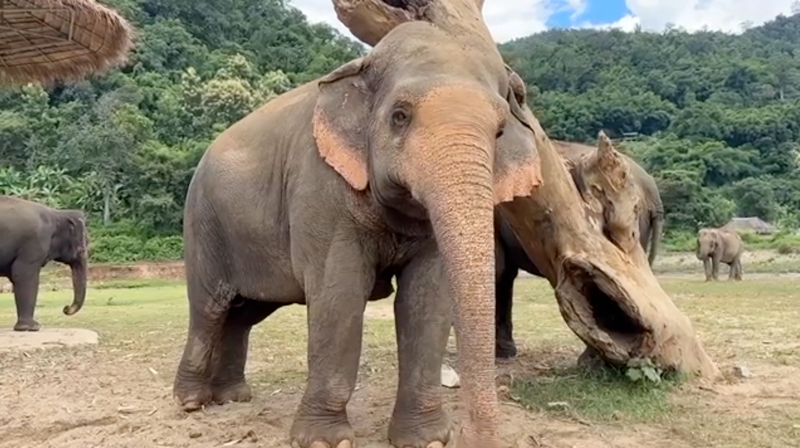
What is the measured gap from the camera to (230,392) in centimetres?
512

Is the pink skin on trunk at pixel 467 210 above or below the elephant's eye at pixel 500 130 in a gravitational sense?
below

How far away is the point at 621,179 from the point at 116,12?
216 inches

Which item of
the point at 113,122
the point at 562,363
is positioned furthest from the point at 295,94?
the point at 113,122

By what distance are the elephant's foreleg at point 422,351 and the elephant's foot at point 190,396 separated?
4.87ft

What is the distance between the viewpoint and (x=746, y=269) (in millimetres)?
28156

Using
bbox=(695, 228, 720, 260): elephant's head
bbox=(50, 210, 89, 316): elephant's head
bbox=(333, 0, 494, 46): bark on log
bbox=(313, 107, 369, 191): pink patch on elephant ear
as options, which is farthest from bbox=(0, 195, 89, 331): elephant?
bbox=(695, 228, 720, 260): elephant's head

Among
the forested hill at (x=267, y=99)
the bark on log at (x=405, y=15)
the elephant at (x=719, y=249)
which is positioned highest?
the forested hill at (x=267, y=99)

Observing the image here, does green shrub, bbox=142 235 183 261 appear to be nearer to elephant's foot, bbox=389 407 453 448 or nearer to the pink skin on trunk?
elephant's foot, bbox=389 407 453 448

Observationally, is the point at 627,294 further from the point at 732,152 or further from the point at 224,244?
the point at 732,152

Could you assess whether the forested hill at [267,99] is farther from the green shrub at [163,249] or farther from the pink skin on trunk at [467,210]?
the pink skin on trunk at [467,210]

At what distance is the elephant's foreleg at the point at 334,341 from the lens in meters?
3.74

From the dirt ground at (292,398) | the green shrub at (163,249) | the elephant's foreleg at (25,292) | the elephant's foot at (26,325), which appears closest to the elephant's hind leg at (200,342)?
the dirt ground at (292,398)

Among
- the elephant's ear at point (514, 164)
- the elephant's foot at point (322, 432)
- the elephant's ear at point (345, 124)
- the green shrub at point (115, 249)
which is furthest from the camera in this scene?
the green shrub at point (115, 249)

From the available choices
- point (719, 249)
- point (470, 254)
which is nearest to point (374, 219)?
point (470, 254)
